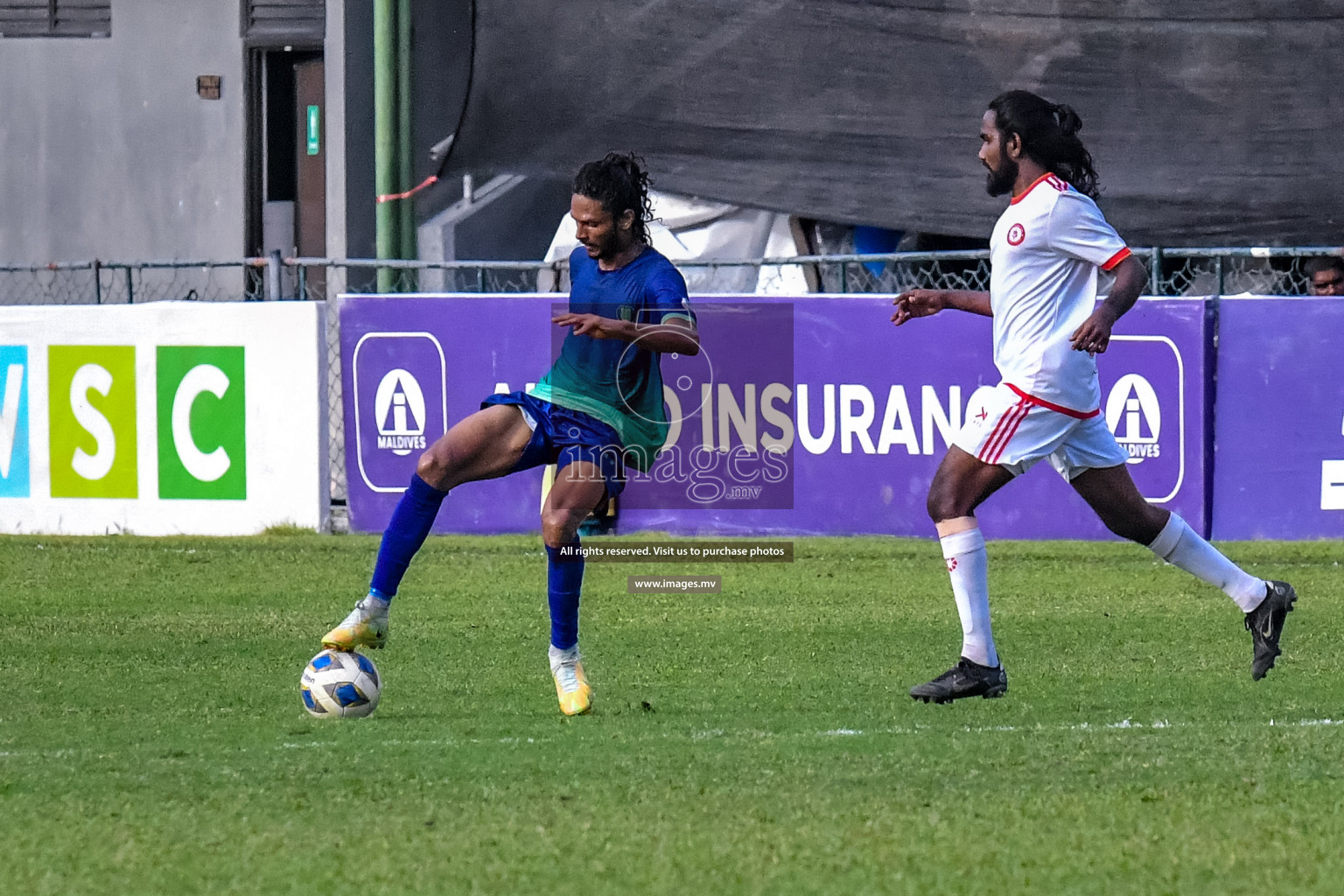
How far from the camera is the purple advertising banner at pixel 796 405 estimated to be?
11883 millimetres

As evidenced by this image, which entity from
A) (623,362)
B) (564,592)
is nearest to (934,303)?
(623,362)

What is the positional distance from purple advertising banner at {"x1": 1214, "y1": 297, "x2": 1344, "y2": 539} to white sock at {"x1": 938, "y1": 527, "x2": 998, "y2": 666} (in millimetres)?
5374

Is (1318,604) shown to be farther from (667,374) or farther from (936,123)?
(936,123)

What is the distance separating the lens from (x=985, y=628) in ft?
22.4

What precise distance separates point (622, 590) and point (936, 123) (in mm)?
5707

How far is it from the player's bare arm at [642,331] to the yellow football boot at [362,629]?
3.65ft

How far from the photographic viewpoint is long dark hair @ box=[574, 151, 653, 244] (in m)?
6.77

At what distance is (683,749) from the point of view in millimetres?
5766

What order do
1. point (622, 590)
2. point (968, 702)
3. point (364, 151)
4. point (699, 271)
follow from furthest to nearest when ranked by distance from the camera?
point (364, 151) → point (699, 271) → point (622, 590) → point (968, 702)

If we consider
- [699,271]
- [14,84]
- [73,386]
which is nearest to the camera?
[73,386]

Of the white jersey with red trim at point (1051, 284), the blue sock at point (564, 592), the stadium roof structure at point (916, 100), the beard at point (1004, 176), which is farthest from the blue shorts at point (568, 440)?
the stadium roof structure at point (916, 100)

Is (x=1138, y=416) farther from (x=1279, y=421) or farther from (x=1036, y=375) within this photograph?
(x=1036, y=375)

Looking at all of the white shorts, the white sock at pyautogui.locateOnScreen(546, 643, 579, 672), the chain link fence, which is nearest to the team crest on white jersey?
the chain link fence

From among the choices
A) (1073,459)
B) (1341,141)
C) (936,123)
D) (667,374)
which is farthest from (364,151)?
(1073,459)
